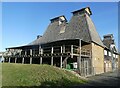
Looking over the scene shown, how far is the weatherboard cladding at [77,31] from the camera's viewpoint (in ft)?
105

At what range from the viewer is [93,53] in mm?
30641

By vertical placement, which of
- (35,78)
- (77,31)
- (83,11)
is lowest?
(35,78)

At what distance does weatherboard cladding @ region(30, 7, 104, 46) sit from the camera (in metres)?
32.0

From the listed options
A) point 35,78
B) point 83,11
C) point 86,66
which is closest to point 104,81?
point 86,66

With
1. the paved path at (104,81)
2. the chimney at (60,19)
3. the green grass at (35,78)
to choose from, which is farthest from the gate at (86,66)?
the chimney at (60,19)

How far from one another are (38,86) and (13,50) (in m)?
33.8

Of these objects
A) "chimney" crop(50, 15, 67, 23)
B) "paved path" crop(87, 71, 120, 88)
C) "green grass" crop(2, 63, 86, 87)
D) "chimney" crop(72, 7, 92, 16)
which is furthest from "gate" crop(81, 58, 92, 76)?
"chimney" crop(50, 15, 67, 23)

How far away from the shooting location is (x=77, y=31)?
1331 inches

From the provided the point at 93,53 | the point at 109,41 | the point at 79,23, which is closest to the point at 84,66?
the point at 93,53

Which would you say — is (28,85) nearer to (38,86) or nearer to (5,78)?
(38,86)

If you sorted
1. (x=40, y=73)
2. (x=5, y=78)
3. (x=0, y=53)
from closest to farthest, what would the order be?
1. (x=5, y=78)
2. (x=40, y=73)
3. (x=0, y=53)

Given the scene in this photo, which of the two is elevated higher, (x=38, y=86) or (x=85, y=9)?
(x=85, y=9)

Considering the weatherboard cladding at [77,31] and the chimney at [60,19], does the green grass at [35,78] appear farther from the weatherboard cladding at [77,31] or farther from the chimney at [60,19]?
the chimney at [60,19]

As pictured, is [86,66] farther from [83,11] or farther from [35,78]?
[35,78]
